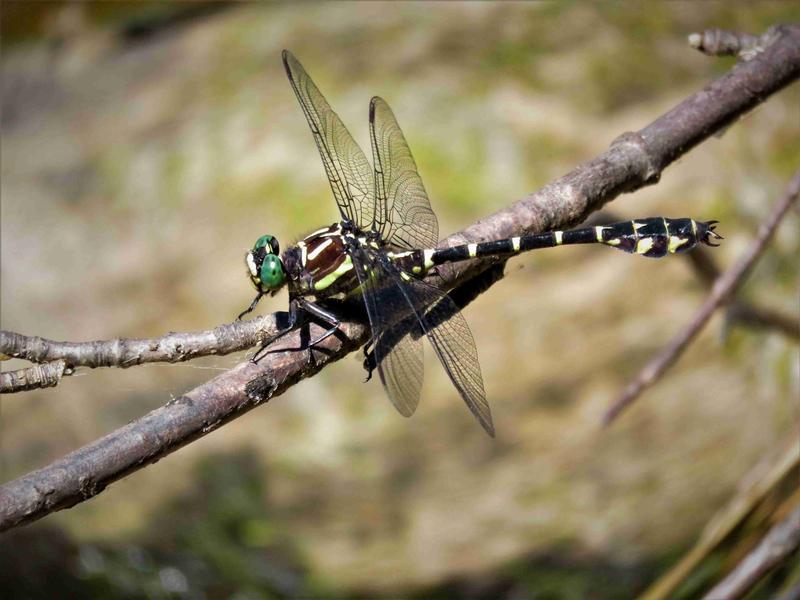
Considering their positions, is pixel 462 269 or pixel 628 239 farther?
pixel 628 239

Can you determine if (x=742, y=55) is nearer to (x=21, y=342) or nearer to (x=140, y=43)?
(x=21, y=342)

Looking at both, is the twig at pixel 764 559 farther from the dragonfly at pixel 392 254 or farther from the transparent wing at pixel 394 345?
the transparent wing at pixel 394 345

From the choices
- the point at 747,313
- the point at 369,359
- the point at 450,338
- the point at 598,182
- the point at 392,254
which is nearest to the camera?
the point at 598,182

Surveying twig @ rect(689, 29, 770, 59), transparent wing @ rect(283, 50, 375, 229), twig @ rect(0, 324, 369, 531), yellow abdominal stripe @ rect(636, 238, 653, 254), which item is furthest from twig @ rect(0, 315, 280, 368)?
twig @ rect(689, 29, 770, 59)

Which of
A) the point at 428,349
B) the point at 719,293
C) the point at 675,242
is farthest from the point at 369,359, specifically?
the point at 428,349

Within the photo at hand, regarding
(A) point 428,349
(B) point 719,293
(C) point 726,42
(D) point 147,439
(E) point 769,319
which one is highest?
(C) point 726,42

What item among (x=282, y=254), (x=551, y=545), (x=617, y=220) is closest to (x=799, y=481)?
(x=617, y=220)

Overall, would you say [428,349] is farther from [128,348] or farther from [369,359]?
[128,348]

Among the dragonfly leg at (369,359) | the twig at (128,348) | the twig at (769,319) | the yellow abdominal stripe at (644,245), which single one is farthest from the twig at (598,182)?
the twig at (769,319)

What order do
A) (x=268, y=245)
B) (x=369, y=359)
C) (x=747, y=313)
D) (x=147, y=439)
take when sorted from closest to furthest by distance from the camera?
(x=147, y=439)
(x=369, y=359)
(x=268, y=245)
(x=747, y=313)
